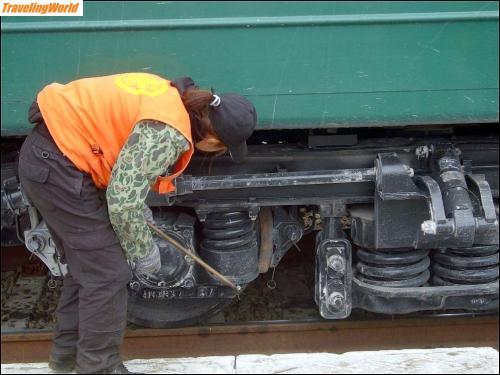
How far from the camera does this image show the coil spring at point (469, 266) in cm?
325

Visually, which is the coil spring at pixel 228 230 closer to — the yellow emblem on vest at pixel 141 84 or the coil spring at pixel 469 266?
the yellow emblem on vest at pixel 141 84

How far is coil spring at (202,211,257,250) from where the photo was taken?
315 centimetres

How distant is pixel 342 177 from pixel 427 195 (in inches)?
16.1

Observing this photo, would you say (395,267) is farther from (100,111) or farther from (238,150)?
(100,111)

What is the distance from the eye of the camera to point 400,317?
3.86 meters

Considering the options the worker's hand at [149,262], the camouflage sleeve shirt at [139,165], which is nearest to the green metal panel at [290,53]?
the camouflage sleeve shirt at [139,165]

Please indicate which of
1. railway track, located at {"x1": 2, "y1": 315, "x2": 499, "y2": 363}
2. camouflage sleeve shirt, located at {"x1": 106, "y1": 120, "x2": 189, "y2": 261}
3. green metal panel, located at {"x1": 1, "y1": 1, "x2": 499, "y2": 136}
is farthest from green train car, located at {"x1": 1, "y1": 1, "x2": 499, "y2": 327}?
camouflage sleeve shirt, located at {"x1": 106, "y1": 120, "x2": 189, "y2": 261}

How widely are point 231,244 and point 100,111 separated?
1.08m

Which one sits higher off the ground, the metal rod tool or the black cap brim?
the black cap brim

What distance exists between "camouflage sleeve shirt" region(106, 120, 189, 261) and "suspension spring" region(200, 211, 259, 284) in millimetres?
809

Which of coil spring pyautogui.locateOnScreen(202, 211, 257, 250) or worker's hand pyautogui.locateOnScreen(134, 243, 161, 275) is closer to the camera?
worker's hand pyautogui.locateOnScreen(134, 243, 161, 275)

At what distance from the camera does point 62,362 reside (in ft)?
9.81
